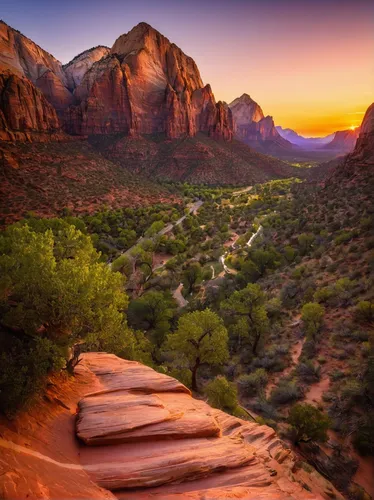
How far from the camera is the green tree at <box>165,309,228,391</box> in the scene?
61.4 feet

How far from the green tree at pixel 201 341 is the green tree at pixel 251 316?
4.23 m

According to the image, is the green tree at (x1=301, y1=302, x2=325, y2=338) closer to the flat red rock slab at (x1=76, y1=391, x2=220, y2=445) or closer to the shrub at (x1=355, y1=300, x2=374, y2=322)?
the shrub at (x1=355, y1=300, x2=374, y2=322)

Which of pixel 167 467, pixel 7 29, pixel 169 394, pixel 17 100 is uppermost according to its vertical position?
pixel 7 29

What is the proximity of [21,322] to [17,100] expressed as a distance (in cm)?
7994

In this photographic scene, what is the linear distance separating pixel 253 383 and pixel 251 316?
246 inches

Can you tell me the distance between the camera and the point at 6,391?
6773 mm

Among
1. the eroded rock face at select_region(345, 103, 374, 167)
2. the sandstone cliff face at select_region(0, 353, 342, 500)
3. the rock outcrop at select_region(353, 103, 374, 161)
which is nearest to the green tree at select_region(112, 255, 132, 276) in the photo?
the sandstone cliff face at select_region(0, 353, 342, 500)

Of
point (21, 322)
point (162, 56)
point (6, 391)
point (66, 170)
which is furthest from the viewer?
point (162, 56)

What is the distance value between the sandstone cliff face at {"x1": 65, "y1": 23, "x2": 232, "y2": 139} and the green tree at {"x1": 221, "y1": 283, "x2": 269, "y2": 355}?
4193 inches

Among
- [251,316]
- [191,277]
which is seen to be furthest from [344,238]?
[191,277]

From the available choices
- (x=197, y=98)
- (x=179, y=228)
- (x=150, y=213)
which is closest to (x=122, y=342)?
(x=179, y=228)

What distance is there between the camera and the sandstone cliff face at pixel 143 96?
110 m

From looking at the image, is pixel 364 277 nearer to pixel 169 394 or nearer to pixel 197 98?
pixel 169 394

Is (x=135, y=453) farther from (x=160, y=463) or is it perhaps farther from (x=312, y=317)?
(x=312, y=317)
